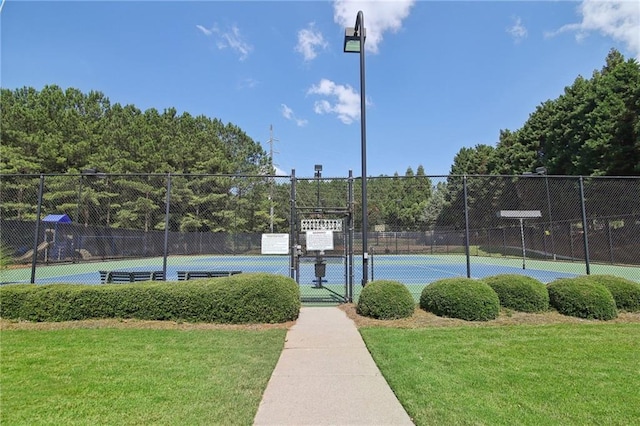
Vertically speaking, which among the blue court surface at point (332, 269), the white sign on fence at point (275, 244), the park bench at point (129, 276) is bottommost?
the blue court surface at point (332, 269)

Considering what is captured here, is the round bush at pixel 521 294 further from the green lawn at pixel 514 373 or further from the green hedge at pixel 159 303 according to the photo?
the green hedge at pixel 159 303

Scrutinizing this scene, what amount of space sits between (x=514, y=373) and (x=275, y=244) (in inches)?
213

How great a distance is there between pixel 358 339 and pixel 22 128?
34.2 m

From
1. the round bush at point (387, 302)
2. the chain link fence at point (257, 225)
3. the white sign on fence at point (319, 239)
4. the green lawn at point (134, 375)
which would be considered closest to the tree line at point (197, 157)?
the chain link fence at point (257, 225)

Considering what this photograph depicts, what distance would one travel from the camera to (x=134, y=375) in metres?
3.89

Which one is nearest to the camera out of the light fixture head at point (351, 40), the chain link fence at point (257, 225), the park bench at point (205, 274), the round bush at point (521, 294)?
the round bush at point (521, 294)

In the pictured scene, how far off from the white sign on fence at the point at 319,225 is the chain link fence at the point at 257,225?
5.19ft

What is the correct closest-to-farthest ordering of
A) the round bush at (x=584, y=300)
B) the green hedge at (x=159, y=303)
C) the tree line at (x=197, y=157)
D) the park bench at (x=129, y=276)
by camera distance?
1. the green hedge at (x=159, y=303)
2. the round bush at (x=584, y=300)
3. the park bench at (x=129, y=276)
4. the tree line at (x=197, y=157)

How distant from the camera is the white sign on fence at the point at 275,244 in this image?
26.5ft

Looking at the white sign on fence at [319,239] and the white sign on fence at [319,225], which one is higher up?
the white sign on fence at [319,225]

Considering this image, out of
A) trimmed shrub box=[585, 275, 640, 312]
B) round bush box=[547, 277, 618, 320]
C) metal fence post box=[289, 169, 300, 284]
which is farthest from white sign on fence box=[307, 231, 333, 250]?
trimmed shrub box=[585, 275, 640, 312]

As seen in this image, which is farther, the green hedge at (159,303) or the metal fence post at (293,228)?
the metal fence post at (293,228)

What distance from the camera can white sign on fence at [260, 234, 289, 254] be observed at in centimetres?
809

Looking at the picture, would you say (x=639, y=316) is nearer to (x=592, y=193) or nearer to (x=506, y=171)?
(x=592, y=193)
